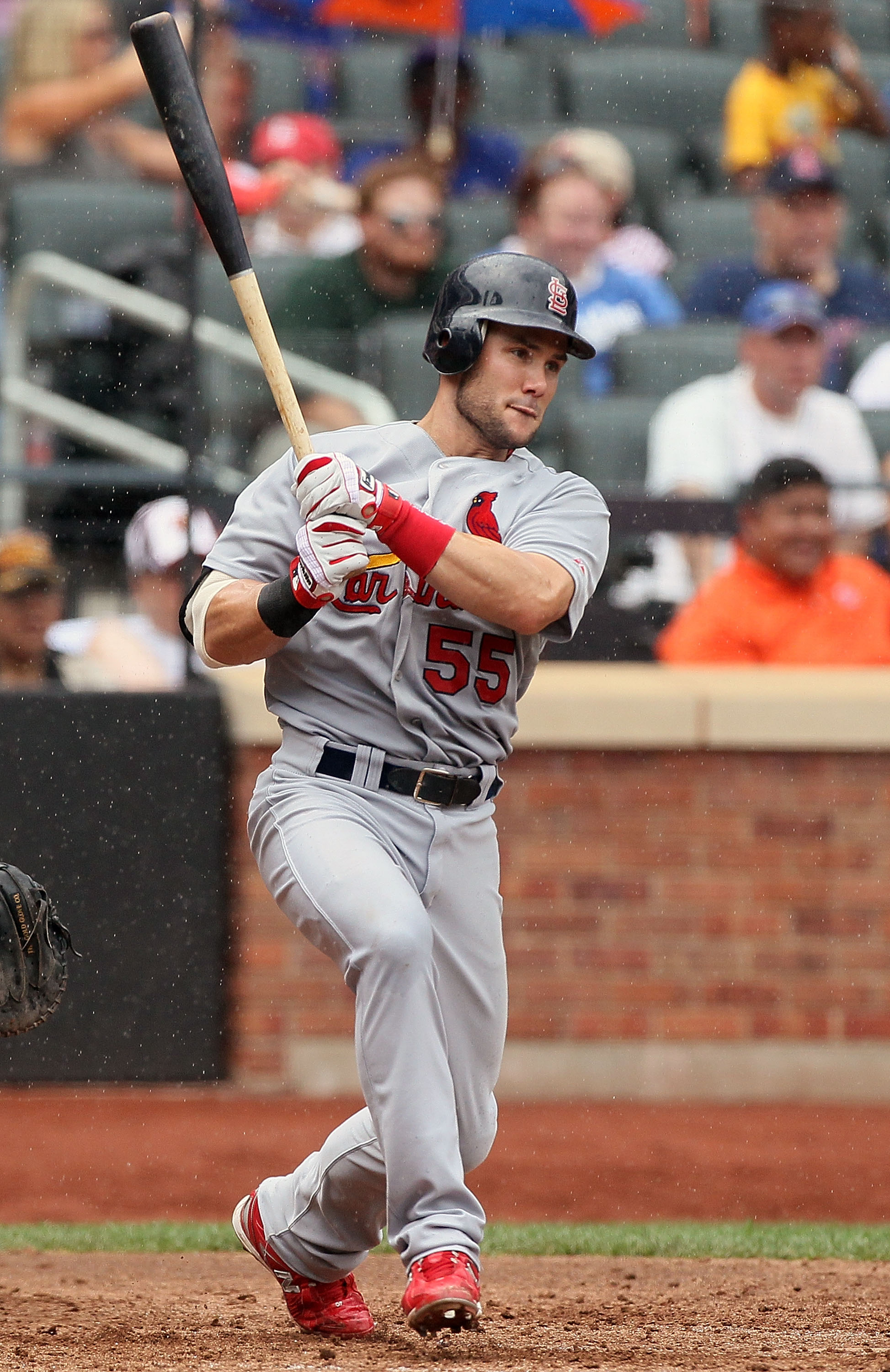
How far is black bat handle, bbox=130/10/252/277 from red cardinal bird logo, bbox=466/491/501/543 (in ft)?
2.07

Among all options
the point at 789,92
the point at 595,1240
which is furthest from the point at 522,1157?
the point at 789,92

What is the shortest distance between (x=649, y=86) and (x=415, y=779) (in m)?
6.45

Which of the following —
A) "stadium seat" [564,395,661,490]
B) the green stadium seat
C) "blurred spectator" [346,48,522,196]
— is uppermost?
the green stadium seat

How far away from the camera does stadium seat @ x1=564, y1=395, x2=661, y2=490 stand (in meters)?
6.52

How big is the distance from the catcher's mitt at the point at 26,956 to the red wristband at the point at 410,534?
2.98 feet

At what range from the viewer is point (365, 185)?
6812mm

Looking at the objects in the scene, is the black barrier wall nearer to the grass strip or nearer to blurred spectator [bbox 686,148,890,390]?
the grass strip

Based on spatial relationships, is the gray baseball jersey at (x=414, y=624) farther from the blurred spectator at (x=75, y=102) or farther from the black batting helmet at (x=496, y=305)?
the blurred spectator at (x=75, y=102)

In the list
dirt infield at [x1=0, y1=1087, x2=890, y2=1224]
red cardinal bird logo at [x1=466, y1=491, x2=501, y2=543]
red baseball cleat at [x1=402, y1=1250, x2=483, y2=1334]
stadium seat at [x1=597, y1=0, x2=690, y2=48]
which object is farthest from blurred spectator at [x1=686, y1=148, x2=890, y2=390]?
red baseball cleat at [x1=402, y1=1250, x2=483, y2=1334]

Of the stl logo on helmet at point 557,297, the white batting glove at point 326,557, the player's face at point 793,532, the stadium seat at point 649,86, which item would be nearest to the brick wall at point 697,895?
the player's face at point 793,532

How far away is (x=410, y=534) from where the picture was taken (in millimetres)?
2971

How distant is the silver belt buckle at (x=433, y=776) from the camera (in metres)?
3.16

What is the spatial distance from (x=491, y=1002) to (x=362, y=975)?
0.30 m

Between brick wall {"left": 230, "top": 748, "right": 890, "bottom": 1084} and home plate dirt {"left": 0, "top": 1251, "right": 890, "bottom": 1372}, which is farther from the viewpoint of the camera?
brick wall {"left": 230, "top": 748, "right": 890, "bottom": 1084}
